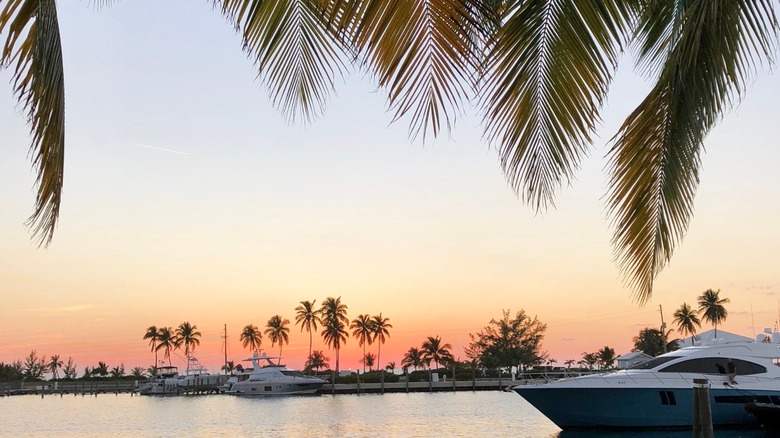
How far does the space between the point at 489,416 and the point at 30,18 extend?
5044cm

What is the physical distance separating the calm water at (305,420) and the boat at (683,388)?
0.86 metres

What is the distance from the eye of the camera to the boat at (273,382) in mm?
82375

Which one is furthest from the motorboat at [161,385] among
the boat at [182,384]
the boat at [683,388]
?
the boat at [683,388]

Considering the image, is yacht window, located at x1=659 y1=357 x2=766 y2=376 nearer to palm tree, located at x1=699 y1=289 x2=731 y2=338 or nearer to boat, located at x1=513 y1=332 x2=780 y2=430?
boat, located at x1=513 y1=332 x2=780 y2=430

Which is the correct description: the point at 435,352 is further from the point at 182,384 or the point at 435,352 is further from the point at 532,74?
the point at 532,74

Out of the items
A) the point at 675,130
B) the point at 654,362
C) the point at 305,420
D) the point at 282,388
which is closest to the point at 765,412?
the point at 654,362

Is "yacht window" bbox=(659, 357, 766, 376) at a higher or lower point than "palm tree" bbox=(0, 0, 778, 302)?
lower

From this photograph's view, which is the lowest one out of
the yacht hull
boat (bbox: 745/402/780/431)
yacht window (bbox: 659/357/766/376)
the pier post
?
the yacht hull

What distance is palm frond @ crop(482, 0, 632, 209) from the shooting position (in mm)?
4148

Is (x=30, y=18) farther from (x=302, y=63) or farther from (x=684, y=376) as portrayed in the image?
(x=684, y=376)

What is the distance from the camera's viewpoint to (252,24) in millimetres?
3824

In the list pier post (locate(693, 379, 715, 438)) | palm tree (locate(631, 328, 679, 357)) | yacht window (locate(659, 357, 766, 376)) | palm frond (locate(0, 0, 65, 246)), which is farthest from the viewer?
palm tree (locate(631, 328, 679, 357))

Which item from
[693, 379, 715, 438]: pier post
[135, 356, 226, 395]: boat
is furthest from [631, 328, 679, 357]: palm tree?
[693, 379, 715, 438]: pier post

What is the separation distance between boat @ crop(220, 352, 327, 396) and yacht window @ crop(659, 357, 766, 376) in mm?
56030
